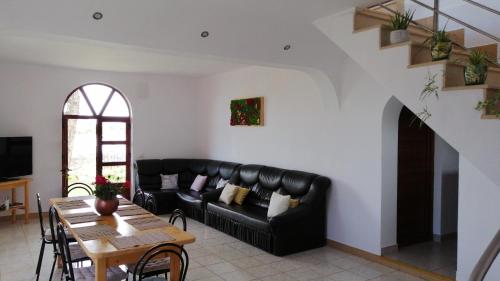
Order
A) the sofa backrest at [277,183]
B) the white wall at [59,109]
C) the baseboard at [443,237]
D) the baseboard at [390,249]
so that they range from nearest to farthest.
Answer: the baseboard at [390,249]
the sofa backrest at [277,183]
the baseboard at [443,237]
the white wall at [59,109]

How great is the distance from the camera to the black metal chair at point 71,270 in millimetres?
2881

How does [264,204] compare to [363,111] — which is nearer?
[363,111]

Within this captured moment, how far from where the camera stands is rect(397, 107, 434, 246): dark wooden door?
16.9 feet

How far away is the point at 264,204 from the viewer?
577 centimetres

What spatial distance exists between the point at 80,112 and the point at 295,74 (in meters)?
4.21

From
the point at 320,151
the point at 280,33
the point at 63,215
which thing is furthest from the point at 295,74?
the point at 63,215

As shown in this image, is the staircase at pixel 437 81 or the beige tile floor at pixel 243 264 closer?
the staircase at pixel 437 81

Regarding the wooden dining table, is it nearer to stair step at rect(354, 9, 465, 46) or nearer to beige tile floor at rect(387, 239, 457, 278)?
stair step at rect(354, 9, 465, 46)

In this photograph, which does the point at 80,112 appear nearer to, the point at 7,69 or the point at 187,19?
the point at 7,69

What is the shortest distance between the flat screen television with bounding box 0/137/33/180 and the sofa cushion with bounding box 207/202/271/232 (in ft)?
10.5

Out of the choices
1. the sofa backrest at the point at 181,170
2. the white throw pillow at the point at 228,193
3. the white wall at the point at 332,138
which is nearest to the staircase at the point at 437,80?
the white wall at the point at 332,138

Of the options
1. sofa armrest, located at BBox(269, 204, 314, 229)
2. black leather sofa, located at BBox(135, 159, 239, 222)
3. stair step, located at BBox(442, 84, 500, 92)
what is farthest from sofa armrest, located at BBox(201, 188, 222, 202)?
stair step, located at BBox(442, 84, 500, 92)

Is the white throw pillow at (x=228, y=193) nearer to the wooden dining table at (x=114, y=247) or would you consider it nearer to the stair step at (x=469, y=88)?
the wooden dining table at (x=114, y=247)

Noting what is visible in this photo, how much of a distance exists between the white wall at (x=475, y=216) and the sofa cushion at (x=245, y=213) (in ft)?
6.98
